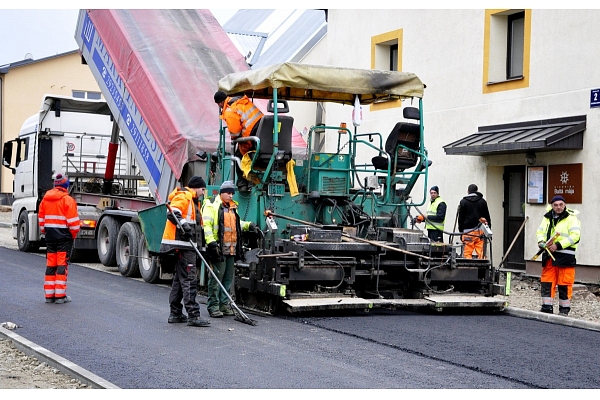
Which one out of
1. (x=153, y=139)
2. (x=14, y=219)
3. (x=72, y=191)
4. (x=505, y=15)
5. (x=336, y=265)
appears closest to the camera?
(x=336, y=265)

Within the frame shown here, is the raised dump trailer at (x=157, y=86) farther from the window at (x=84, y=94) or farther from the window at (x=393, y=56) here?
the window at (x=84, y=94)

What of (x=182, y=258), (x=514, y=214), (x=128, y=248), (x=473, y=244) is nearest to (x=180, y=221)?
(x=182, y=258)

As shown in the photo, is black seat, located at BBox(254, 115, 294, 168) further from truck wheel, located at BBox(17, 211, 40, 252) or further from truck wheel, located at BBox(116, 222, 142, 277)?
truck wheel, located at BBox(17, 211, 40, 252)

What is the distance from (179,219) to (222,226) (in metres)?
0.73

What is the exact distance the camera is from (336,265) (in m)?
10.6

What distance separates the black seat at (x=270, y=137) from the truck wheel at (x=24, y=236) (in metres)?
8.74

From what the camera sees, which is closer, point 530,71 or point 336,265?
point 336,265

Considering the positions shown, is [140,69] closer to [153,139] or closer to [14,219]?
[153,139]

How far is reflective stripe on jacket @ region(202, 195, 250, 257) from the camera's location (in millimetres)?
10156

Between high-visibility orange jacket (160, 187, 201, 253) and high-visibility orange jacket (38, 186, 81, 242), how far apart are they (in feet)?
7.15

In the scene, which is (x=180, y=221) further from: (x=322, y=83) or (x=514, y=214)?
(x=514, y=214)

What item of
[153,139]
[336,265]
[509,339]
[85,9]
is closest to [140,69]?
[153,139]

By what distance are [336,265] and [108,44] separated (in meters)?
6.84

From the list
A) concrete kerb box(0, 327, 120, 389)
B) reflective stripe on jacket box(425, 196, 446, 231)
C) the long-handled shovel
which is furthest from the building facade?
concrete kerb box(0, 327, 120, 389)
